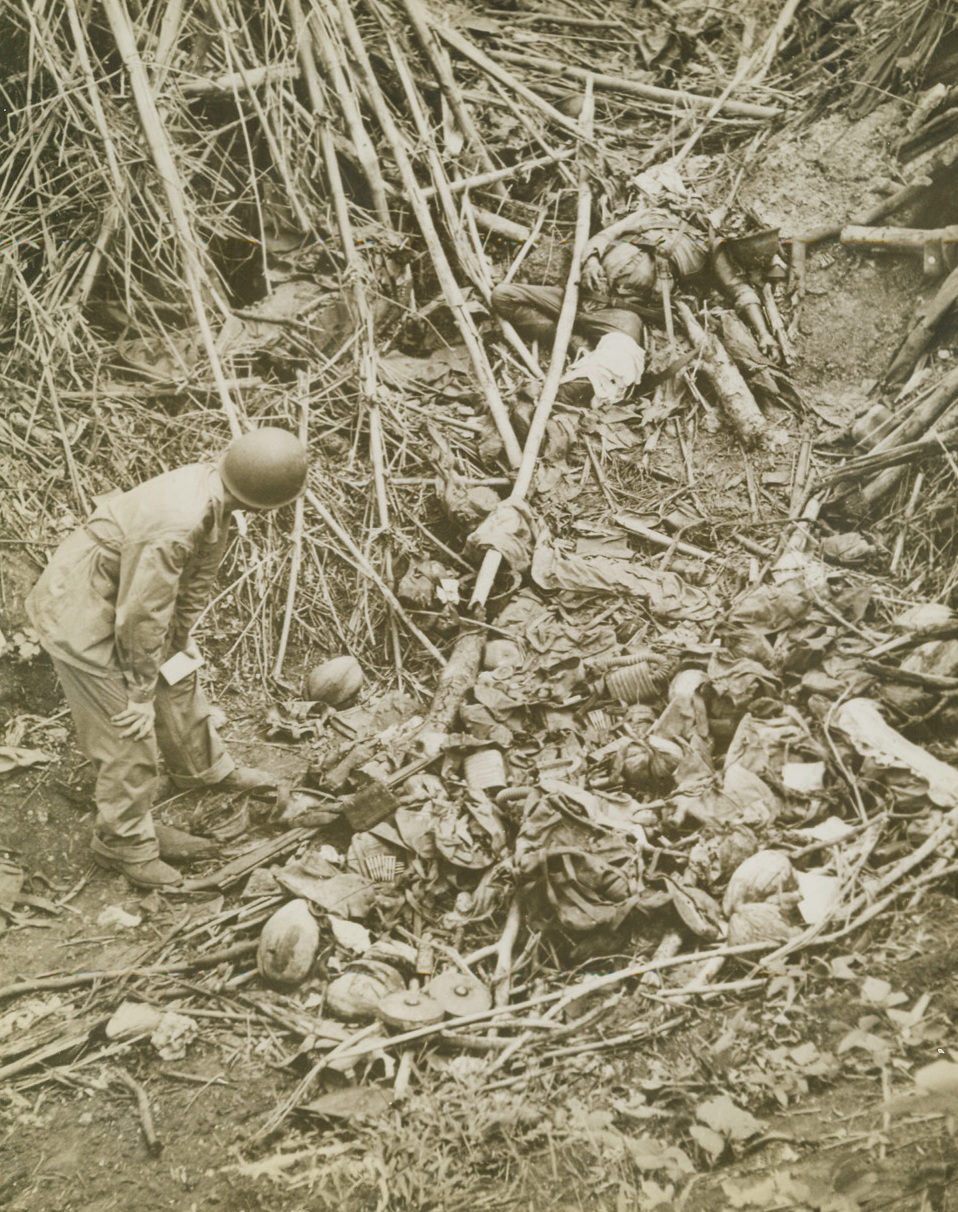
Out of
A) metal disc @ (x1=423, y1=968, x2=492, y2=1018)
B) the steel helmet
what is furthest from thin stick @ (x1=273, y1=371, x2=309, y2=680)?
metal disc @ (x1=423, y1=968, x2=492, y2=1018)

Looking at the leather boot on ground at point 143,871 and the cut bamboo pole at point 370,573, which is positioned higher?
the cut bamboo pole at point 370,573

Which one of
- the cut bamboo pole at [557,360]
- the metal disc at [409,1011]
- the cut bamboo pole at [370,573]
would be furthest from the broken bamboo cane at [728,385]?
the metal disc at [409,1011]

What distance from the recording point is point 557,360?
421 cm

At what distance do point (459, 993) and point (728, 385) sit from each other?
278cm

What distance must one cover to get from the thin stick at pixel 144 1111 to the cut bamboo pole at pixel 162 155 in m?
2.50

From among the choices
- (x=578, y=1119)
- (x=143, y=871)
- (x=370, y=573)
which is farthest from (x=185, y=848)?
(x=578, y=1119)

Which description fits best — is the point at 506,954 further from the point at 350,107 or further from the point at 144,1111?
the point at 350,107

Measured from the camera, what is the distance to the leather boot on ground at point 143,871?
2.94 metres

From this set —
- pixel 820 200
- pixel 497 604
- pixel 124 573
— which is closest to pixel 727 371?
pixel 820 200

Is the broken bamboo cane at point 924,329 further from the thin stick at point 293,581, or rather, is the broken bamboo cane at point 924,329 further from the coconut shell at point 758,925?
the thin stick at point 293,581

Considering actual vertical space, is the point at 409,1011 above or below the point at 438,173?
below

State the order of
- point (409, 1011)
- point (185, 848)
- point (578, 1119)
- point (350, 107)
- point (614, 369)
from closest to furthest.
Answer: point (578, 1119) → point (409, 1011) → point (185, 848) → point (614, 369) → point (350, 107)

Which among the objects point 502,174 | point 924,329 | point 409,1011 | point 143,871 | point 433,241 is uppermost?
point 502,174

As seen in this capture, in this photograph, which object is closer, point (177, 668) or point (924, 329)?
point (924, 329)
